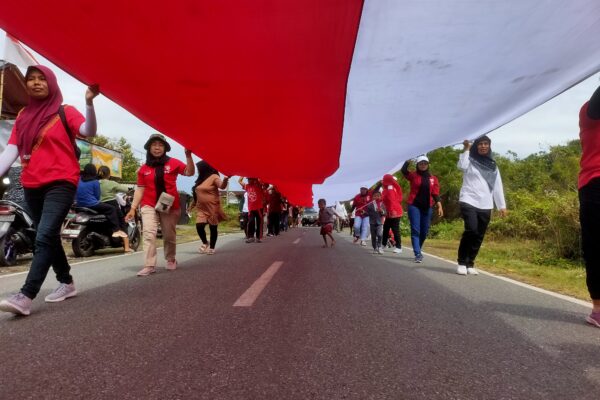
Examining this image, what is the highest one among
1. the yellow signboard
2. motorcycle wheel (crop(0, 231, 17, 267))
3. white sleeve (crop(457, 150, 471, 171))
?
the yellow signboard

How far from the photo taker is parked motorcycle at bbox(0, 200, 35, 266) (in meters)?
6.54

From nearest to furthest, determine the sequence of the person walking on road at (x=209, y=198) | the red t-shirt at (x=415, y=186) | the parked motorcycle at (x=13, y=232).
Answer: the parked motorcycle at (x=13, y=232) → the red t-shirt at (x=415, y=186) → the person walking on road at (x=209, y=198)

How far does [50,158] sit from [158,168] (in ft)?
7.46

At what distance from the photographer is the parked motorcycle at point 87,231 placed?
780 centimetres

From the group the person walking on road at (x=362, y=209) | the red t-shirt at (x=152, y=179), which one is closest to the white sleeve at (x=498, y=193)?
the red t-shirt at (x=152, y=179)

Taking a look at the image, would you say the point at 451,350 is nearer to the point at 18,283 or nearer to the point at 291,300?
the point at 291,300

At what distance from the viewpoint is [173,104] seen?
15.6 ft

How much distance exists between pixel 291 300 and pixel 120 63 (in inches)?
107

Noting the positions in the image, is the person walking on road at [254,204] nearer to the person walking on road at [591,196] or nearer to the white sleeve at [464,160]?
the white sleeve at [464,160]

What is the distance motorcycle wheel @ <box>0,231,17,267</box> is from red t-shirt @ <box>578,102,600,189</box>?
304 inches

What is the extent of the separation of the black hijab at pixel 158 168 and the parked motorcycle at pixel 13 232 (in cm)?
252

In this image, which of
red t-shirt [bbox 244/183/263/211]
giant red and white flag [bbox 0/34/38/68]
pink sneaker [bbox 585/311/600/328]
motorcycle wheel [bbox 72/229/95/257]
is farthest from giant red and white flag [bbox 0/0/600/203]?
red t-shirt [bbox 244/183/263/211]

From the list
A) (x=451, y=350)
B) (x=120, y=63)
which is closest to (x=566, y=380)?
(x=451, y=350)

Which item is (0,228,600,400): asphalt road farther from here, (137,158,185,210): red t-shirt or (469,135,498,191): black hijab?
(469,135,498,191): black hijab
